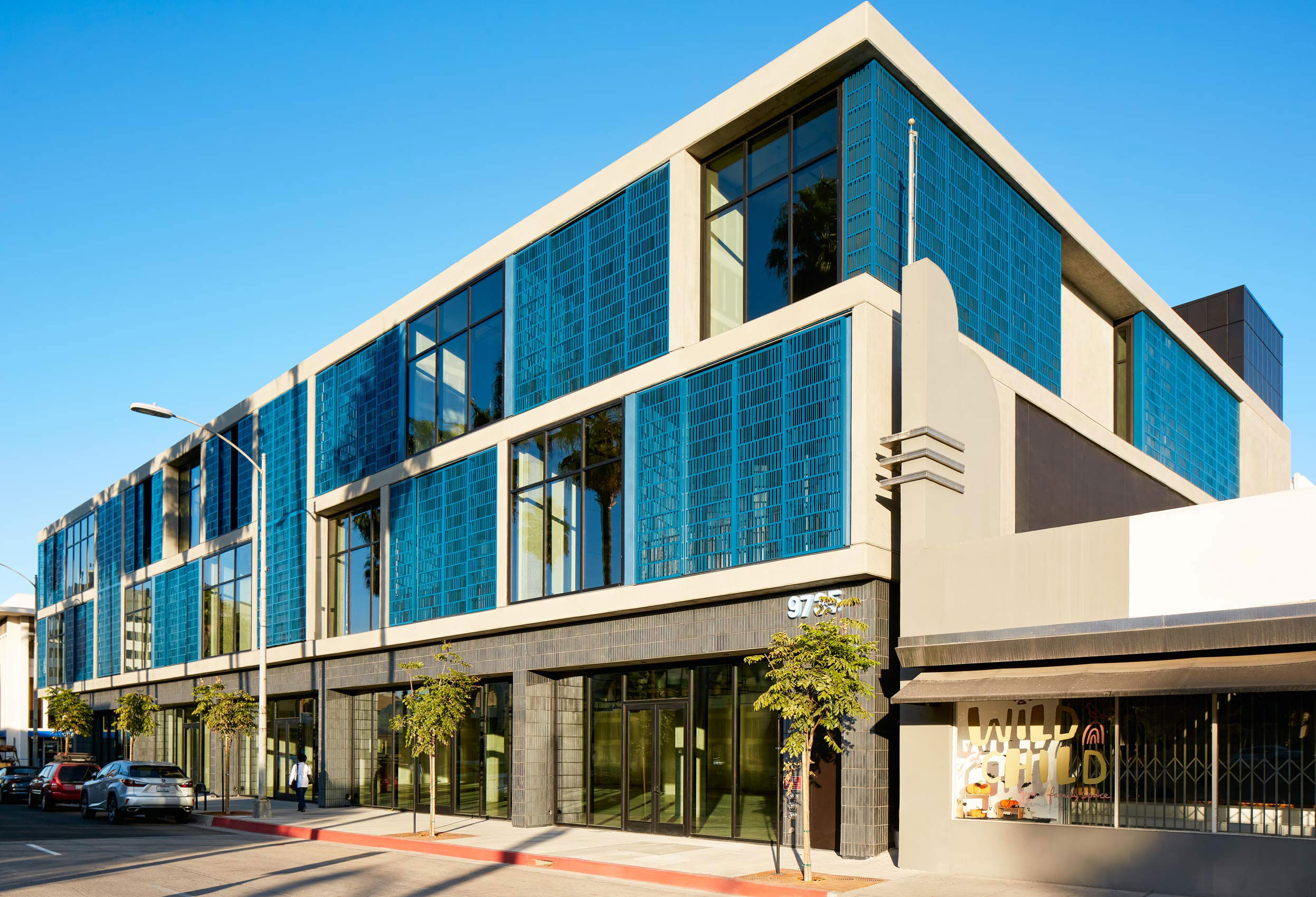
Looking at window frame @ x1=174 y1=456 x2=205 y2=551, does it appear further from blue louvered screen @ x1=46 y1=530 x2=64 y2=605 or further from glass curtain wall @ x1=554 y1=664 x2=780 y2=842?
glass curtain wall @ x1=554 y1=664 x2=780 y2=842

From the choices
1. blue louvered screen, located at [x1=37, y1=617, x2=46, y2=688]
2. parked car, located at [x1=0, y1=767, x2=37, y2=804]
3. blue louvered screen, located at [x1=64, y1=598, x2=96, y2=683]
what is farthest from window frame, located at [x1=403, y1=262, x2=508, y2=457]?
blue louvered screen, located at [x1=37, y1=617, x2=46, y2=688]

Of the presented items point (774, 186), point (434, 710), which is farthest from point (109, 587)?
point (774, 186)

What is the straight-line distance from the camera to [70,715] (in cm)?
5125

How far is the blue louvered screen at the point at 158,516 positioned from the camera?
47.6m

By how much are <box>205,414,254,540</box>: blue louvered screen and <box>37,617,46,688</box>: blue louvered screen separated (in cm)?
2677

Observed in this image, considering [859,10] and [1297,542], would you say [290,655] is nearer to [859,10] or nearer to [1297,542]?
[859,10]

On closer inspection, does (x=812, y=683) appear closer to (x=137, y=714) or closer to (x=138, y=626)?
(x=137, y=714)

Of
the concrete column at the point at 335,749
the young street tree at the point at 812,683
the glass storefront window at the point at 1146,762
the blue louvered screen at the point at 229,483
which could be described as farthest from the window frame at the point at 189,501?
the glass storefront window at the point at 1146,762

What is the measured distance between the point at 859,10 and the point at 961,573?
9572 mm

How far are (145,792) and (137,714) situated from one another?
1617 cm

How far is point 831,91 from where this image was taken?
20562 millimetres

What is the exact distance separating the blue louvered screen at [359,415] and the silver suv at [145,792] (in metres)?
9.05

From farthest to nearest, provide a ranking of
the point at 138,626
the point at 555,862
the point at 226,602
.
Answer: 1. the point at 138,626
2. the point at 226,602
3. the point at 555,862

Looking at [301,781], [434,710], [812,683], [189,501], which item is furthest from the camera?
[189,501]
